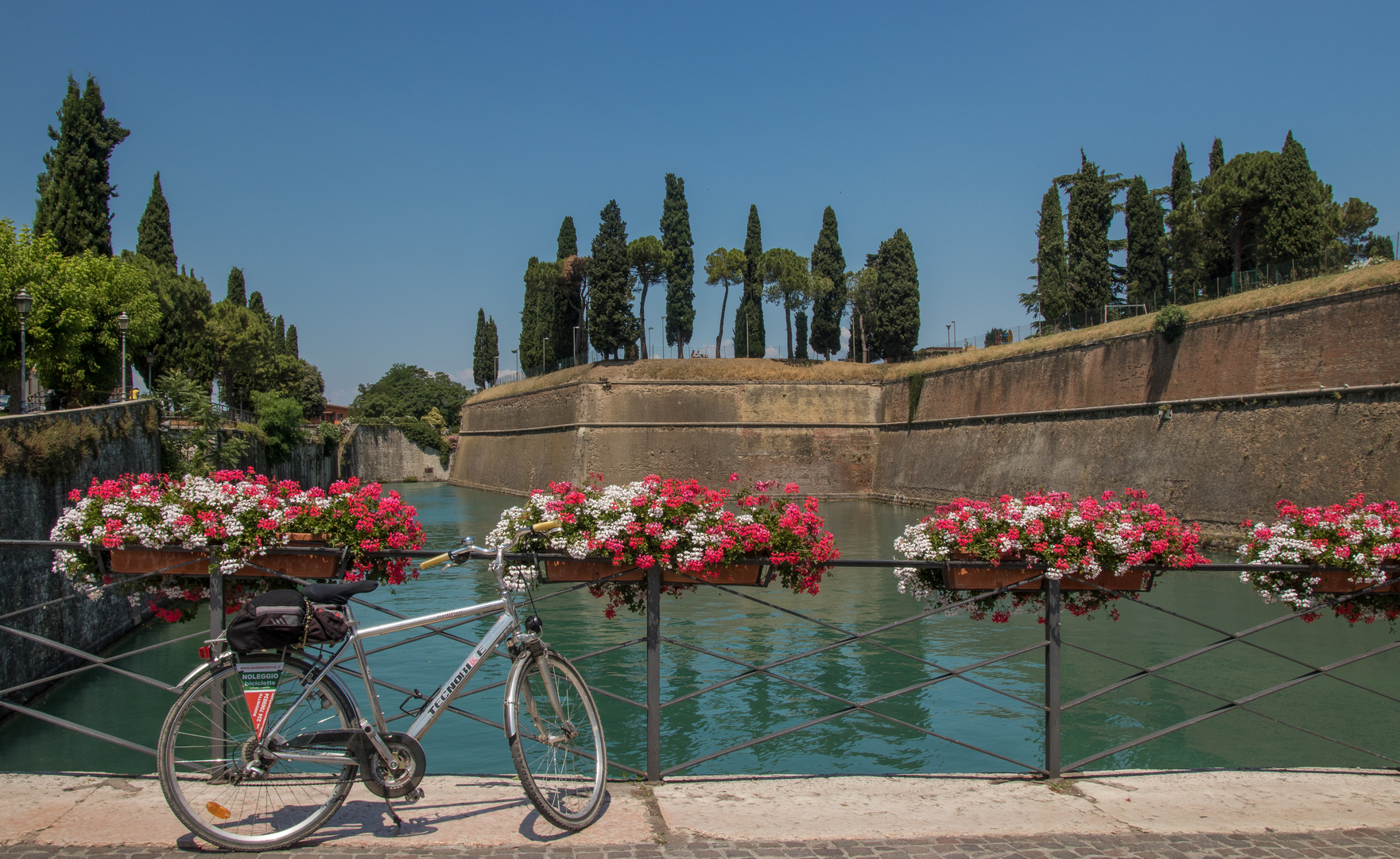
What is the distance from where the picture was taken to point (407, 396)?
7494 centimetres

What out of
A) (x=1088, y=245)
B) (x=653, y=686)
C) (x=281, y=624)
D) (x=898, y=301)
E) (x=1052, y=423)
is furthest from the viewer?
(x=898, y=301)

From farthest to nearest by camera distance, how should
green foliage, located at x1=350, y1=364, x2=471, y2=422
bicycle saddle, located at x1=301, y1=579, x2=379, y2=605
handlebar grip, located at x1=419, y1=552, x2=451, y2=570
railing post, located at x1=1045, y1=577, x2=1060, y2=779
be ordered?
1. green foliage, located at x1=350, y1=364, x2=471, y2=422
2. railing post, located at x1=1045, y1=577, x2=1060, y2=779
3. handlebar grip, located at x1=419, y1=552, x2=451, y2=570
4. bicycle saddle, located at x1=301, y1=579, x2=379, y2=605

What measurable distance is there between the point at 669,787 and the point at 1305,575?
3019mm

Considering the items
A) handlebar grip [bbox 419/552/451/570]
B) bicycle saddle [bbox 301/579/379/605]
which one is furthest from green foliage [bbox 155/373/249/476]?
bicycle saddle [bbox 301/579/379/605]

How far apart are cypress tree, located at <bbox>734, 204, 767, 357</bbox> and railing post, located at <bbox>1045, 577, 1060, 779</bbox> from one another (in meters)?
40.9

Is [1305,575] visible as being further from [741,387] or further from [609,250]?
[609,250]

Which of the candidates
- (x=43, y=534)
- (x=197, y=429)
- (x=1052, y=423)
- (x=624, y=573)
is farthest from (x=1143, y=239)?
(x=624, y=573)

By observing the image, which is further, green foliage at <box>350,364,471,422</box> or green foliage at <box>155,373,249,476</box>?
green foliage at <box>350,364,471,422</box>

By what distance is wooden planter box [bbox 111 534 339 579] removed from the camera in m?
4.16

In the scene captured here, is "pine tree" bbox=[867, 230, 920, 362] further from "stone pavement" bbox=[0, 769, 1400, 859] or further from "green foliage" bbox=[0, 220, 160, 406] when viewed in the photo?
"stone pavement" bbox=[0, 769, 1400, 859]

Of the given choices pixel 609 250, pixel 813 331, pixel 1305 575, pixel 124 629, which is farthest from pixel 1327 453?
pixel 609 250

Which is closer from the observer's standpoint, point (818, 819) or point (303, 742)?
point (303, 742)

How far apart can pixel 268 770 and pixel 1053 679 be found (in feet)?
10.3

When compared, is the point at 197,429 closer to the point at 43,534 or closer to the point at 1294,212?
the point at 43,534
